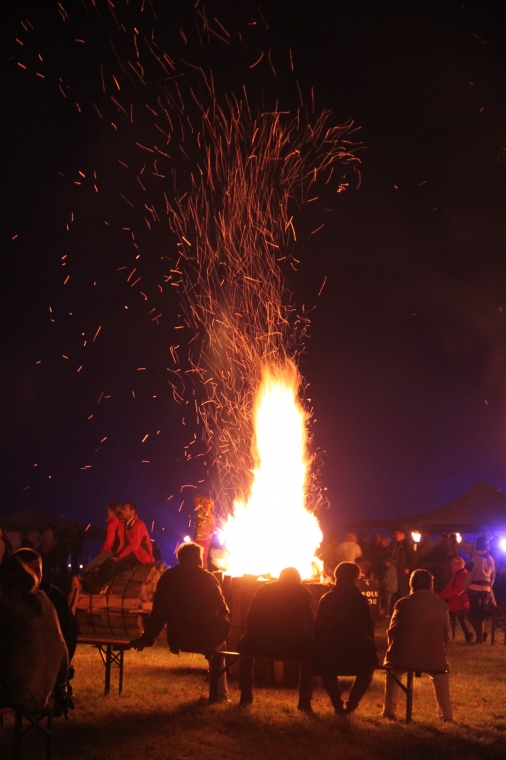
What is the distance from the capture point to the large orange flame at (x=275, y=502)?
1201cm

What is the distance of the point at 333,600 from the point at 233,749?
182 cm

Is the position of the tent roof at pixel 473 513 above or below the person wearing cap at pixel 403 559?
above

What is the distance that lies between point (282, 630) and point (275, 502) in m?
6.02

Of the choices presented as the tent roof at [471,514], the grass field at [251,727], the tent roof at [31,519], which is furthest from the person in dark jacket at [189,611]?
the tent roof at [31,519]

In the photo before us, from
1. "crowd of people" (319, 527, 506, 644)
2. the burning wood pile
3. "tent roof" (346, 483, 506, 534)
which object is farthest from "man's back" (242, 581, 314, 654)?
"tent roof" (346, 483, 506, 534)

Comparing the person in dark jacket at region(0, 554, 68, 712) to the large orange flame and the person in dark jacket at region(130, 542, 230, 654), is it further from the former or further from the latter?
the large orange flame

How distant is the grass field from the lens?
6410mm

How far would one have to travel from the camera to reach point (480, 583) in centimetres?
1445

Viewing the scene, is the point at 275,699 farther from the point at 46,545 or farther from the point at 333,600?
the point at 46,545

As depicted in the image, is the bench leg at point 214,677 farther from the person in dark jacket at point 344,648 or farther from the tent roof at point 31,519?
the tent roof at point 31,519

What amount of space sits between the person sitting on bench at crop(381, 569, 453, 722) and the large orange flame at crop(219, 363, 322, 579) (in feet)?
9.64

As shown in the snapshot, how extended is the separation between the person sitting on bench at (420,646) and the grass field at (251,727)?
0.22 metres

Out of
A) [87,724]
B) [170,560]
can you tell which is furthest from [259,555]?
[170,560]

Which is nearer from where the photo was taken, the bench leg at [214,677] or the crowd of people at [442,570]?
the bench leg at [214,677]
